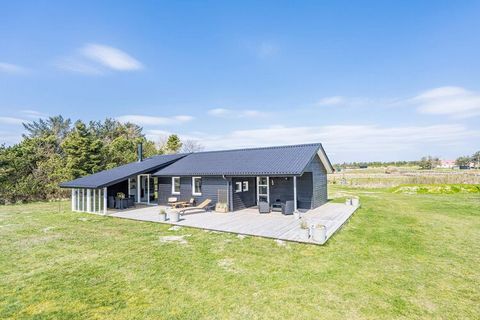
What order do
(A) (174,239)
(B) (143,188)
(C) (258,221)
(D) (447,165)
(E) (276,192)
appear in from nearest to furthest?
(A) (174,239) < (C) (258,221) < (E) (276,192) < (B) (143,188) < (D) (447,165)

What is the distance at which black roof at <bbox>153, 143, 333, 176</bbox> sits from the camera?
40.6ft

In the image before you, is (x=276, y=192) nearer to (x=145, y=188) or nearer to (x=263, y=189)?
(x=263, y=189)

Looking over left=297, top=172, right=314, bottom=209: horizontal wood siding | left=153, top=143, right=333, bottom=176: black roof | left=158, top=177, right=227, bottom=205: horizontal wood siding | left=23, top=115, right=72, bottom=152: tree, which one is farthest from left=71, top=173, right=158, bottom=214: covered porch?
left=23, top=115, right=72, bottom=152: tree

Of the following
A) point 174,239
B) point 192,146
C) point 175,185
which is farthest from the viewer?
point 192,146

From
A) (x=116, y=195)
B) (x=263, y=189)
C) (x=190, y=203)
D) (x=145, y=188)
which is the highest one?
(x=145, y=188)

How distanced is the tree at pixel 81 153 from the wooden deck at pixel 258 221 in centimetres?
1169

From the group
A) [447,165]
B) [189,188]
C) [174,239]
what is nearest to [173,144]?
[189,188]

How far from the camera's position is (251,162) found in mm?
14148

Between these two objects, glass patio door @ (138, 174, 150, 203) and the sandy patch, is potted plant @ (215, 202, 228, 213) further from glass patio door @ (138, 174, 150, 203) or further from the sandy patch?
glass patio door @ (138, 174, 150, 203)

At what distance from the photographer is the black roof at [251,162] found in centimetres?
1238

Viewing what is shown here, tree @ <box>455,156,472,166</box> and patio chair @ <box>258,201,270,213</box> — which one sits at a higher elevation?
tree @ <box>455,156,472,166</box>

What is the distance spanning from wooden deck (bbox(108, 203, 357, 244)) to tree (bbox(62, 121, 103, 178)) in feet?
38.4

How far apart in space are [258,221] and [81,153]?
1985 centimetres

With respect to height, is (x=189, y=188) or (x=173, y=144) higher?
(x=173, y=144)
